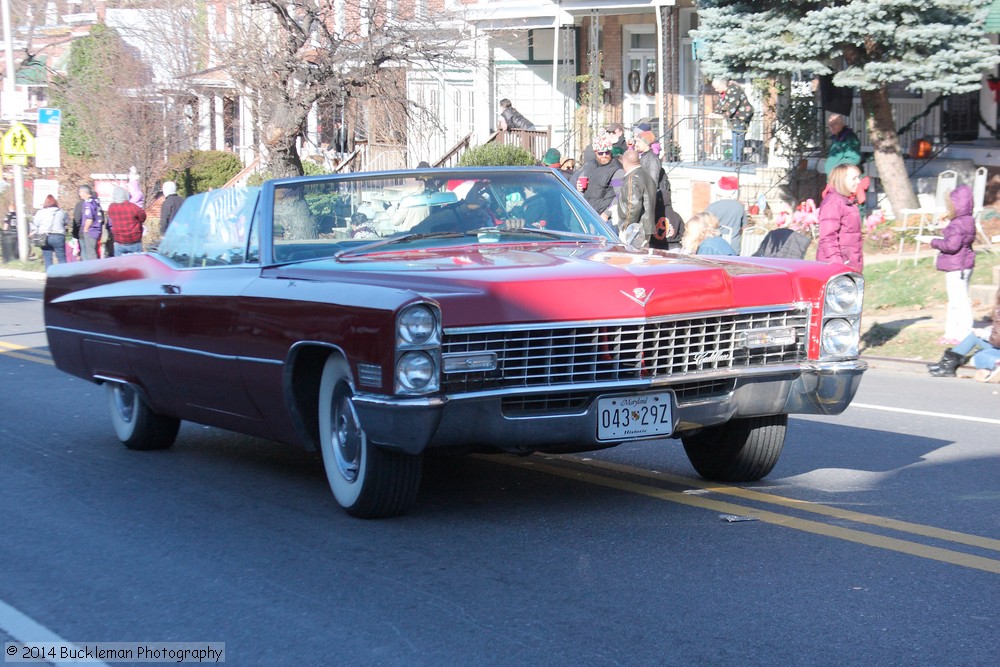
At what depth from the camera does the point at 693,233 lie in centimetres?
1116

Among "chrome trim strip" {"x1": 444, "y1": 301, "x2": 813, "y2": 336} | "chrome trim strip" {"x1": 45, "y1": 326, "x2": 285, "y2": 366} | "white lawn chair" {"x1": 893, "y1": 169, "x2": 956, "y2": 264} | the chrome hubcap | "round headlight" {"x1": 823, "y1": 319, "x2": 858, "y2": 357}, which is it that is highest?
"white lawn chair" {"x1": 893, "y1": 169, "x2": 956, "y2": 264}

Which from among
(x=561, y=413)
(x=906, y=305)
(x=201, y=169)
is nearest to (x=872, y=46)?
(x=906, y=305)

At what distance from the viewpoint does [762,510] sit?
6422 millimetres

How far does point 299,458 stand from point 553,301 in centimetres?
296

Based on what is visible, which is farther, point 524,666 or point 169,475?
point 169,475

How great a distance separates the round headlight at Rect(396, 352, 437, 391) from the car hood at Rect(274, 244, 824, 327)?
0.59ft

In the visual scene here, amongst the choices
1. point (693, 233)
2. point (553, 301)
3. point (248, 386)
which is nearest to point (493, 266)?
point (553, 301)

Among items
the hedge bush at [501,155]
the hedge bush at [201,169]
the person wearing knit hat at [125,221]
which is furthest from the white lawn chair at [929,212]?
the hedge bush at [201,169]

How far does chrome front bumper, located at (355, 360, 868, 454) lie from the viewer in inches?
221

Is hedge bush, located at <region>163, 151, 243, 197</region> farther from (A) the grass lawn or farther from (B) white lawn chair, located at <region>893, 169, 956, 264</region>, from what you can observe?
(A) the grass lawn

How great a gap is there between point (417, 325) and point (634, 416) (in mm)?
1088

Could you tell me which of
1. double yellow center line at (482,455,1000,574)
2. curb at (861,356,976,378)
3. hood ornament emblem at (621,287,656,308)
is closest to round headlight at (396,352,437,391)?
hood ornament emblem at (621,287,656,308)

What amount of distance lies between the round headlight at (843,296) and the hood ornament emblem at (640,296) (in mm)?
1057

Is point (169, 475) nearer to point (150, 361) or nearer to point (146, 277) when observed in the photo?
point (150, 361)
